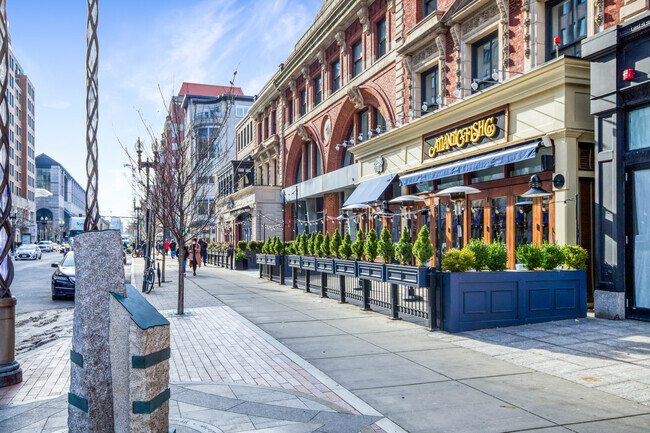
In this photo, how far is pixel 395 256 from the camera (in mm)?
10992

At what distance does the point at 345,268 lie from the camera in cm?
1307

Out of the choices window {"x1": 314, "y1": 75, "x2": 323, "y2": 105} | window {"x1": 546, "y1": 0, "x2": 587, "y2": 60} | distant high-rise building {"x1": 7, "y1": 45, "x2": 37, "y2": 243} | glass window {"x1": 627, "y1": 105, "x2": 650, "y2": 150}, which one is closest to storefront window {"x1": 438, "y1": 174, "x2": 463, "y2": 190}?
window {"x1": 546, "y1": 0, "x2": 587, "y2": 60}

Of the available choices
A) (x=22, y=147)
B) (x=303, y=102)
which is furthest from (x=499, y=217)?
(x=22, y=147)

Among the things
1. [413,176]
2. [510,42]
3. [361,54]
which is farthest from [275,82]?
[510,42]

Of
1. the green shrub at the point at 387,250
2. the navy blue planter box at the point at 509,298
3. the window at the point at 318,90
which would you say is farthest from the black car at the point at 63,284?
the window at the point at 318,90

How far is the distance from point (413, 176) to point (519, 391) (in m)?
13.1

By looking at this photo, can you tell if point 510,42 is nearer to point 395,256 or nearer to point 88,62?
point 395,256

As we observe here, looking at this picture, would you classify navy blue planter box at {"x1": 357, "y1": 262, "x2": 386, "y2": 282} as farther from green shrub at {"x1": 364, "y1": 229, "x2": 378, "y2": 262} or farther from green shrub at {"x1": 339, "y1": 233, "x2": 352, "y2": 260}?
green shrub at {"x1": 339, "y1": 233, "x2": 352, "y2": 260}

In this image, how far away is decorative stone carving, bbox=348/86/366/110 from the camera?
82.1ft

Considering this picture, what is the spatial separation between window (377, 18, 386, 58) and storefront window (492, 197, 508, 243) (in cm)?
1116

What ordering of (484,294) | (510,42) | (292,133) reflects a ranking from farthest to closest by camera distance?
(292,133) → (510,42) → (484,294)

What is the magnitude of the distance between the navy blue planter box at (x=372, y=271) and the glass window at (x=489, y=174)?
5755mm

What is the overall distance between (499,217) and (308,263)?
19.3 feet

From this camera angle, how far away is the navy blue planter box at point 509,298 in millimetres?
9180
